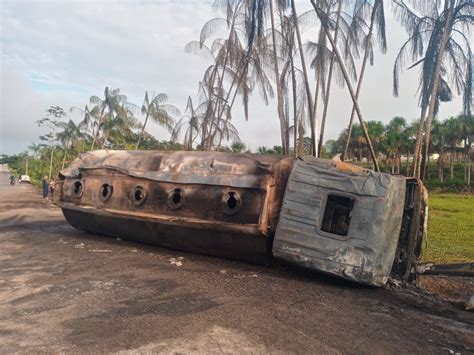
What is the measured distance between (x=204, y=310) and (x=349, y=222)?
3.23 meters

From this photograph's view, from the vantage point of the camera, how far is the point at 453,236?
57.6ft

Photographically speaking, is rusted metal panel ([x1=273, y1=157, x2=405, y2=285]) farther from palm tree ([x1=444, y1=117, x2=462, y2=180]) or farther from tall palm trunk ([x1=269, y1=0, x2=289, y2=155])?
palm tree ([x1=444, y1=117, x2=462, y2=180])

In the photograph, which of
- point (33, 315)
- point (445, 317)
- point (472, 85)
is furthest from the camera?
point (472, 85)

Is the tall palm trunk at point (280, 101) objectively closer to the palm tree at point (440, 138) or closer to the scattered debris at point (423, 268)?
the scattered debris at point (423, 268)

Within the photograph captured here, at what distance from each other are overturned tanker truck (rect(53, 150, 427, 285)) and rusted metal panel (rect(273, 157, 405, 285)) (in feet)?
0.06

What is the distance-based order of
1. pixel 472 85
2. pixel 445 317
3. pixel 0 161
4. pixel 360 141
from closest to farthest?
pixel 445 317 < pixel 472 85 < pixel 360 141 < pixel 0 161

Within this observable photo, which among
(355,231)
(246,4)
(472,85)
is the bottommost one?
(355,231)

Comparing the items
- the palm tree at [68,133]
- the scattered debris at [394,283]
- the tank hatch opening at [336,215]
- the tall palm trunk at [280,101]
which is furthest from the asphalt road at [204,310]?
the palm tree at [68,133]

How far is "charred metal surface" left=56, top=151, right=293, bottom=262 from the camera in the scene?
823 cm

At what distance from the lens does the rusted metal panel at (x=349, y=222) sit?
24.0 feet

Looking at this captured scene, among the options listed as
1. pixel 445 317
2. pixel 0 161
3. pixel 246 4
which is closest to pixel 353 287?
pixel 445 317

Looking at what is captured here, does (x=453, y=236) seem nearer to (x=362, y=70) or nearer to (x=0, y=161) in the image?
(x=362, y=70)

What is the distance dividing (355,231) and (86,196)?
6830mm

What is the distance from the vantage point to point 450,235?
17.9 m
